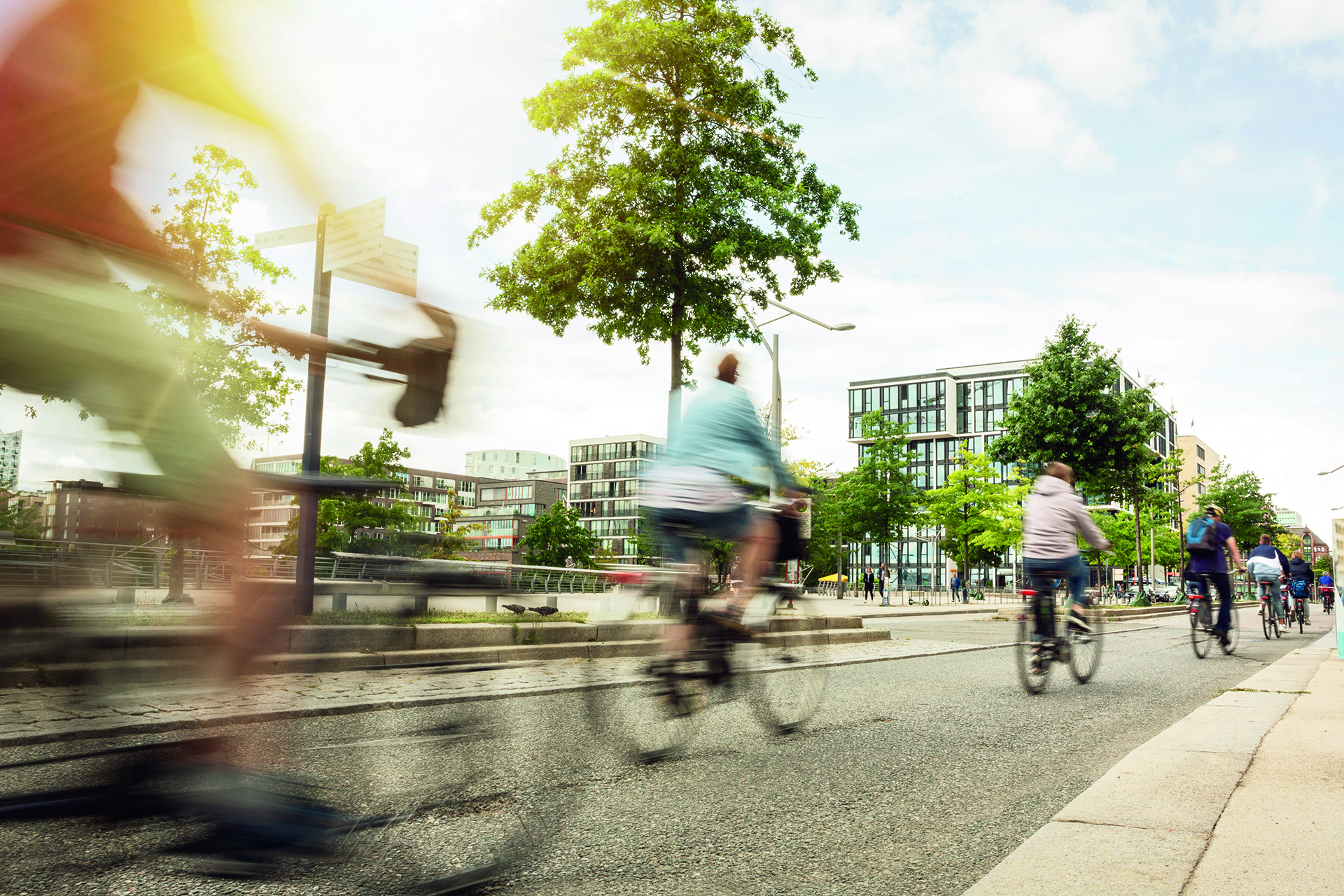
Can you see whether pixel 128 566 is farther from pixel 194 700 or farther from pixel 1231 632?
pixel 1231 632

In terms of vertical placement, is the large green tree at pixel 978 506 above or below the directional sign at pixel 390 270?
above

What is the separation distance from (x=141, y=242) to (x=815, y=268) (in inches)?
593

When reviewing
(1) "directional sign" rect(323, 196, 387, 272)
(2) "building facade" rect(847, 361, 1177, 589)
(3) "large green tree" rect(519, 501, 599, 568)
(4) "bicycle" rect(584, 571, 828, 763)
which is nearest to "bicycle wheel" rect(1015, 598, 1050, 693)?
(4) "bicycle" rect(584, 571, 828, 763)

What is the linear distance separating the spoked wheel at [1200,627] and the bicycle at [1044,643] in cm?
362

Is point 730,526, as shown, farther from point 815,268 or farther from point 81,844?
point 815,268

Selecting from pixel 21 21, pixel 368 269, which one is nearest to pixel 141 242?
pixel 21 21

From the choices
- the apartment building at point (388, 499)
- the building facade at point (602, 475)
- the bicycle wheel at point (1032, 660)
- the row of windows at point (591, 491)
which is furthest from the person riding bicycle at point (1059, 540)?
the row of windows at point (591, 491)

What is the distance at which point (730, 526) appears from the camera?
14.5 ft

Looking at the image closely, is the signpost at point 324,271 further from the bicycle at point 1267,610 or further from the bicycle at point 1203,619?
the bicycle at point 1267,610

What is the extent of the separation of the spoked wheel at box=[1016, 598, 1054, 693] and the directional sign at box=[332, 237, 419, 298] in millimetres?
6012

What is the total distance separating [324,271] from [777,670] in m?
3.54

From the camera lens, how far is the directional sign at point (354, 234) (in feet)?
5.74

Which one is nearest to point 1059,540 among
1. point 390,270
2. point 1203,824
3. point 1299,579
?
point 1203,824

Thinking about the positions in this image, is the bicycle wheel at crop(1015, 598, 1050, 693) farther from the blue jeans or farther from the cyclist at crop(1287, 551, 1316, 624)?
the cyclist at crop(1287, 551, 1316, 624)
